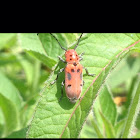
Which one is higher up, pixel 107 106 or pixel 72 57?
pixel 72 57

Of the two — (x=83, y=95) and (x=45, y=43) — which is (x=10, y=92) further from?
(x=83, y=95)

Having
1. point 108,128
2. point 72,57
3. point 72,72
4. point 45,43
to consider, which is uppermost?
point 45,43

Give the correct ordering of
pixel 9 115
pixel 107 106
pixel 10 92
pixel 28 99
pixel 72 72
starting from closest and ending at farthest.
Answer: pixel 72 72 → pixel 107 106 → pixel 9 115 → pixel 10 92 → pixel 28 99

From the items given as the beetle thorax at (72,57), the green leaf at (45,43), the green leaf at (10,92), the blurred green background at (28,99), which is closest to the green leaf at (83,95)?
the blurred green background at (28,99)

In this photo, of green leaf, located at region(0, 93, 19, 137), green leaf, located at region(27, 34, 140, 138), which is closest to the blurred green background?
green leaf, located at region(0, 93, 19, 137)

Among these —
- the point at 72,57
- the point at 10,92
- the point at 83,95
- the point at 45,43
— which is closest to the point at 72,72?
Result: the point at 72,57

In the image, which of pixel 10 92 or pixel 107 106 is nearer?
pixel 107 106

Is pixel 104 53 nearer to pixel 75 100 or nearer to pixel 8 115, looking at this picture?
pixel 75 100
